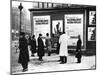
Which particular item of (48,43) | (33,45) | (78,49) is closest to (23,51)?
(33,45)

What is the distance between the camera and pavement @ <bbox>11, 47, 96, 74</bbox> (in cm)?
223

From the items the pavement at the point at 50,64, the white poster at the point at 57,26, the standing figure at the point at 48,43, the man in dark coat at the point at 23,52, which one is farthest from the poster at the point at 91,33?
the man in dark coat at the point at 23,52

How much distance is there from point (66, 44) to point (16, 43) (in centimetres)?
72

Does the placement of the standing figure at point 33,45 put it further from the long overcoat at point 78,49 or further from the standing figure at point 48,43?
the long overcoat at point 78,49

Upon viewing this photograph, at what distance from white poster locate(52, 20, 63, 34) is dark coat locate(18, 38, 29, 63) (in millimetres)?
441

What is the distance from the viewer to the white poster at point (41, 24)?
7.73 ft

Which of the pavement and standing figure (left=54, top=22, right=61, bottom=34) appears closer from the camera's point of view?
the pavement

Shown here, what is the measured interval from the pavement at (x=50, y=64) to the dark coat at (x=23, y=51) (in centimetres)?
6

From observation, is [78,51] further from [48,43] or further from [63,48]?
[48,43]

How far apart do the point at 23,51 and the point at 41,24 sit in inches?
17.5

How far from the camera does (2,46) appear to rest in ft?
7.11

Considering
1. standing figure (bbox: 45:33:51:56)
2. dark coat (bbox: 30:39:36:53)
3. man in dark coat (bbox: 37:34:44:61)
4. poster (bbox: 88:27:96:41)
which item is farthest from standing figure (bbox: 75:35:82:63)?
dark coat (bbox: 30:39:36:53)

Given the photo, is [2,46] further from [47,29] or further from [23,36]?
[47,29]

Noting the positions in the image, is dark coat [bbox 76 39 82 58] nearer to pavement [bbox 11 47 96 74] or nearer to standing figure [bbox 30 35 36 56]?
pavement [bbox 11 47 96 74]
